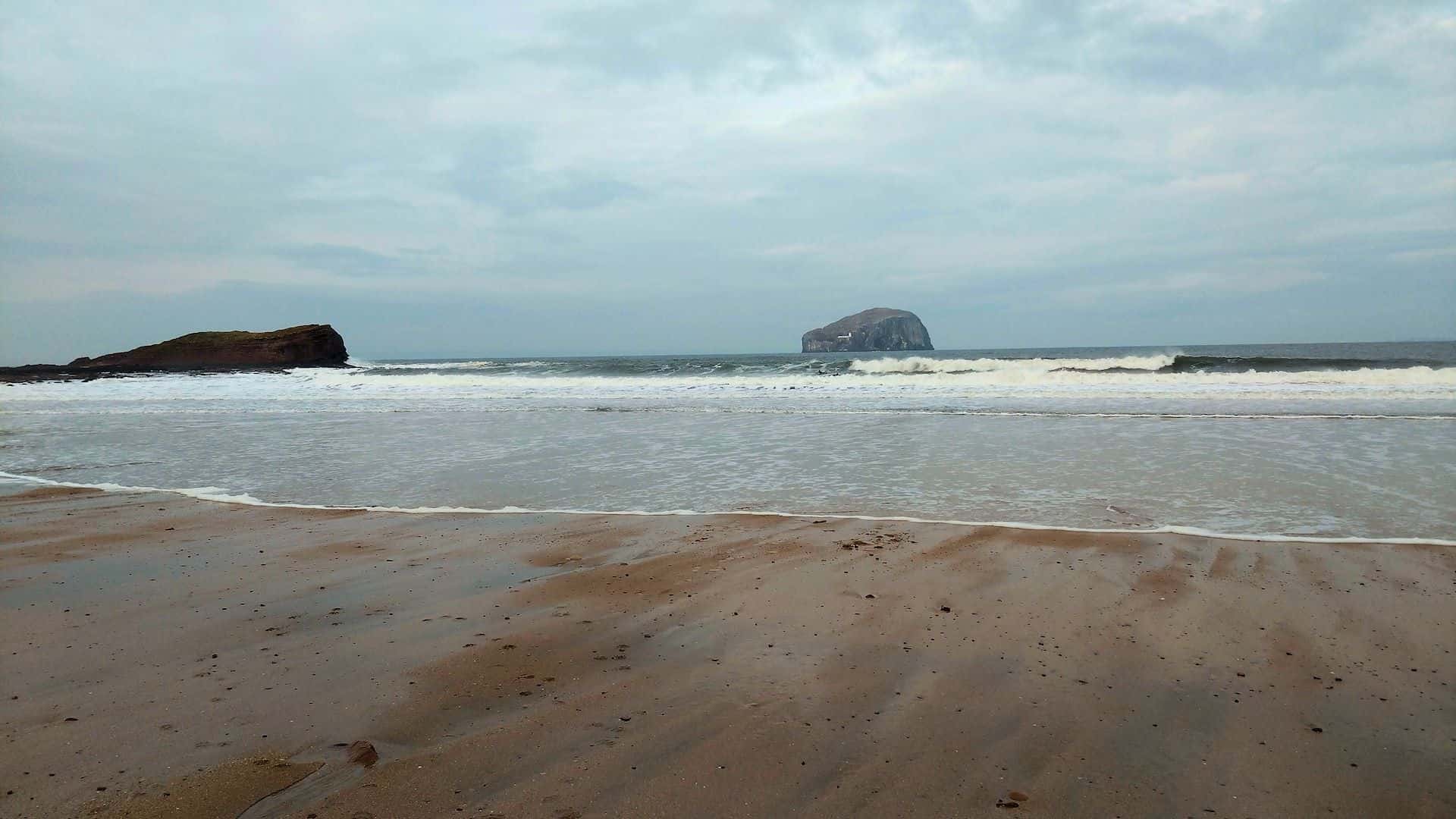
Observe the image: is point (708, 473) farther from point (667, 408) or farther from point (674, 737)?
point (667, 408)

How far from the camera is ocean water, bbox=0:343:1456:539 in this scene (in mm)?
6406

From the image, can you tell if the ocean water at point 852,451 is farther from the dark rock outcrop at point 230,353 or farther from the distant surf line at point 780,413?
the dark rock outcrop at point 230,353

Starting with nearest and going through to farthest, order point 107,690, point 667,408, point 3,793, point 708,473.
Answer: point 3,793 < point 107,690 < point 708,473 < point 667,408

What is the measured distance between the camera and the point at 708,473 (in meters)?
8.22

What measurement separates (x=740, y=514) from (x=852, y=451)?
4.00 m

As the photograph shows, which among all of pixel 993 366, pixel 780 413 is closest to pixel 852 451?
pixel 780 413

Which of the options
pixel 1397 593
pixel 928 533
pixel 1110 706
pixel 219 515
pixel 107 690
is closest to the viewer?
pixel 1110 706

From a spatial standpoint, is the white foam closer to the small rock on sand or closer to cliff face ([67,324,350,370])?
the small rock on sand

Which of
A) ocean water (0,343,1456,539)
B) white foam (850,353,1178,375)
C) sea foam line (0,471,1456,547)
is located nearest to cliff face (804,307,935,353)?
white foam (850,353,1178,375)

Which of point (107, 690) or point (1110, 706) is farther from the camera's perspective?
point (107, 690)

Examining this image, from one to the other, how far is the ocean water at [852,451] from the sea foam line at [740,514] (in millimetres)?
125

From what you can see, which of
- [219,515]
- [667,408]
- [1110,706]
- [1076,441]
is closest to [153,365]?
[667,408]

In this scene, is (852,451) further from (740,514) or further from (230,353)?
(230,353)

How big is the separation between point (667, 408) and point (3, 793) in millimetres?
15631
